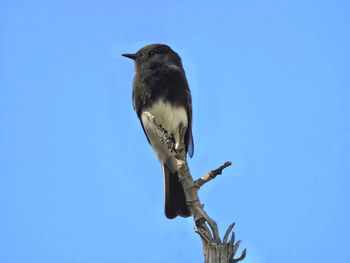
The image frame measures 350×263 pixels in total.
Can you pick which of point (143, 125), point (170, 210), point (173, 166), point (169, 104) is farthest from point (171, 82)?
point (170, 210)

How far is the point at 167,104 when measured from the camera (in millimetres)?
6715

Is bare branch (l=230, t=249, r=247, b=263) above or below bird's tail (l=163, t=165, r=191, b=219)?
below

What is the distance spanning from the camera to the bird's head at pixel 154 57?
23.8ft

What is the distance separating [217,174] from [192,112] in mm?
2531

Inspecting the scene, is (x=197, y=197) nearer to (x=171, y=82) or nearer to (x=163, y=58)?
(x=171, y=82)

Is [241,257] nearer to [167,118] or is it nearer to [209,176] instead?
[209,176]

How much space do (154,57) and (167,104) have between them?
1068 millimetres

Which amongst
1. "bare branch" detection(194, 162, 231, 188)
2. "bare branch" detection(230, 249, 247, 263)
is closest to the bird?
"bare branch" detection(194, 162, 231, 188)

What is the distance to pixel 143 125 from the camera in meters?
7.29

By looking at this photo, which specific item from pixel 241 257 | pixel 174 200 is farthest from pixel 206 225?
pixel 174 200

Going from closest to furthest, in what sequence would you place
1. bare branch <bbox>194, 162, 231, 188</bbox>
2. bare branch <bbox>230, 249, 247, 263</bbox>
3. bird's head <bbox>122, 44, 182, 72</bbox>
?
bare branch <bbox>230, 249, 247, 263</bbox>, bare branch <bbox>194, 162, 231, 188</bbox>, bird's head <bbox>122, 44, 182, 72</bbox>

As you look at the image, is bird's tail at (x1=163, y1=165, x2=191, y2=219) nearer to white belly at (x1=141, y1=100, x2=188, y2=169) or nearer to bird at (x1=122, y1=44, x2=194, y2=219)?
bird at (x1=122, y1=44, x2=194, y2=219)

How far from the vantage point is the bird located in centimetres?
673

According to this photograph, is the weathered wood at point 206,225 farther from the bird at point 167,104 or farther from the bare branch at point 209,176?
the bird at point 167,104
